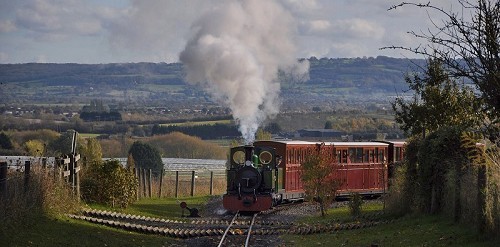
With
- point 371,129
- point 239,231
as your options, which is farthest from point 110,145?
point 239,231

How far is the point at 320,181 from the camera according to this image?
35.1 metres

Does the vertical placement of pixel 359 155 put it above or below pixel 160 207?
above

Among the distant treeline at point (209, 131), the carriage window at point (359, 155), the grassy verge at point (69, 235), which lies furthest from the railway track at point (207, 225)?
the distant treeline at point (209, 131)

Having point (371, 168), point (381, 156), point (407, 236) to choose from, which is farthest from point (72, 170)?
point (381, 156)

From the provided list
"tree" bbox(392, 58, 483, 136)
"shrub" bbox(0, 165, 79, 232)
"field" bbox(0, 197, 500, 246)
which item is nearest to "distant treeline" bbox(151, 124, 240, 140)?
"tree" bbox(392, 58, 483, 136)

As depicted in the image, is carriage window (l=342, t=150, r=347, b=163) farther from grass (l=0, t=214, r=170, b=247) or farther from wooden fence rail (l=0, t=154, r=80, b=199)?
grass (l=0, t=214, r=170, b=247)

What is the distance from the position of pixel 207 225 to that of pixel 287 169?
29.2 feet

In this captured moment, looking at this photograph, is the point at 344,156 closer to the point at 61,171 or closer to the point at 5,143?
the point at 61,171

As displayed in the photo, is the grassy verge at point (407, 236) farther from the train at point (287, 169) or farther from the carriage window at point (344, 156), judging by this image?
the carriage window at point (344, 156)

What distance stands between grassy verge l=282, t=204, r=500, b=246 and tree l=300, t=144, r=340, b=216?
6771 millimetres

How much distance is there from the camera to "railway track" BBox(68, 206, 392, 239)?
1096 inches

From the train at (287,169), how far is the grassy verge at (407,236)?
27.5 ft

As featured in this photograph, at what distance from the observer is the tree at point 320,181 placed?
34844 mm

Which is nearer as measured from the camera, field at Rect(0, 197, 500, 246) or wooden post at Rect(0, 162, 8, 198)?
field at Rect(0, 197, 500, 246)
